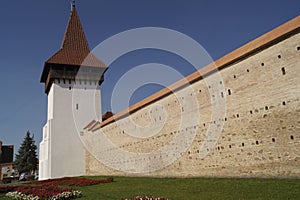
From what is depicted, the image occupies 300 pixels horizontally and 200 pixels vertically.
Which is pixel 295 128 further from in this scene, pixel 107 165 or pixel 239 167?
pixel 107 165

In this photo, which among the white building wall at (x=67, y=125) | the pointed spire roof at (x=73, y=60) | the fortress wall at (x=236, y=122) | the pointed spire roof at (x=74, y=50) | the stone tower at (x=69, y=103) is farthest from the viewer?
the pointed spire roof at (x=74, y=50)

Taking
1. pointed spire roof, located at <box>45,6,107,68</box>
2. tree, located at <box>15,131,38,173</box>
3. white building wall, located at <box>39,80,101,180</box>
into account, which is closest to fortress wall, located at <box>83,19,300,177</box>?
white building wall, located at <box>39,80,101,180</box>

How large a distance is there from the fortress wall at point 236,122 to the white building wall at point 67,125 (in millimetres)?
9253

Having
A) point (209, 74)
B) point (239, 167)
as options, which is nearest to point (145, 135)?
point (209, 74)

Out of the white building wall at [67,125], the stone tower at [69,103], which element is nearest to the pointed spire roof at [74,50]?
the stone tower at [69,103]

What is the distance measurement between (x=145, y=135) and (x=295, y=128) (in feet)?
27.0

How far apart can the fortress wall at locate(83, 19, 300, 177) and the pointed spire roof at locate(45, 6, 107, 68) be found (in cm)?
1205

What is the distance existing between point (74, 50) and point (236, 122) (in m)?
19.6

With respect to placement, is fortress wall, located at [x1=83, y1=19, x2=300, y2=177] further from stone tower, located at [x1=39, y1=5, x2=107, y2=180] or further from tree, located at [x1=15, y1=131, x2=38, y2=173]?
tree, located at [x1=15, y1=131, x2=38, y2=173]

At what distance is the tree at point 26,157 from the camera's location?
33.5 metres

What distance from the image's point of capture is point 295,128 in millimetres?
6988

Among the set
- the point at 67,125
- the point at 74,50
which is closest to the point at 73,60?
the point at 74,50

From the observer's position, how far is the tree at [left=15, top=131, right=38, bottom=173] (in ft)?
110

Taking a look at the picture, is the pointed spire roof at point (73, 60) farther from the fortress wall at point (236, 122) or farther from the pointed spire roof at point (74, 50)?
the fortress wall at point (236, 122)
